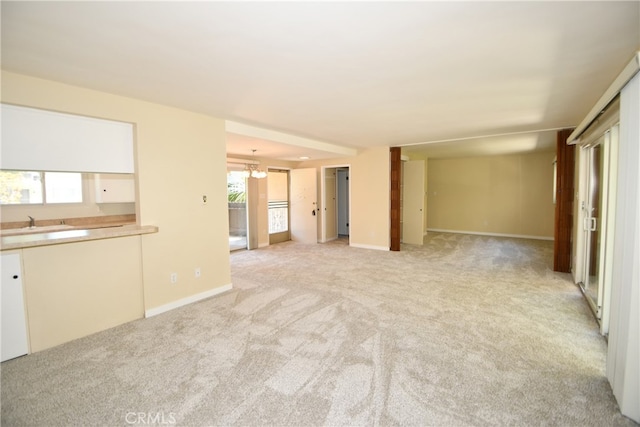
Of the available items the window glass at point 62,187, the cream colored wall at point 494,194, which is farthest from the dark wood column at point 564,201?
the window glass at point 62,187

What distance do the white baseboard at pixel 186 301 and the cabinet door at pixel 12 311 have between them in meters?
0.97

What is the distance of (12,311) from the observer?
2404 millimetres

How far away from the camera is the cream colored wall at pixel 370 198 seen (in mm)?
6578

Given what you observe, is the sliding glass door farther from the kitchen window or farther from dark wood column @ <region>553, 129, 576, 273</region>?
the kitchen window

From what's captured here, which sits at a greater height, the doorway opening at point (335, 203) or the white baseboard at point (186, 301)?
the doorway opening at point (335, 203)

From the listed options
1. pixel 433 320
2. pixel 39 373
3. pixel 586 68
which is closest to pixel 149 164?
pixel 39 373

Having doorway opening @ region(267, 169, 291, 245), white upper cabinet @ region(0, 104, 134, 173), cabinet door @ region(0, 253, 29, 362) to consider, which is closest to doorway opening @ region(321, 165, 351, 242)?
doorway opening @ region(267, 169, 291, 245)

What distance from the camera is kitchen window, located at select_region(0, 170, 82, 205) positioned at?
13.2 ft

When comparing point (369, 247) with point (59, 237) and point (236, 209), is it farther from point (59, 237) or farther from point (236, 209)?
point (59, 237)

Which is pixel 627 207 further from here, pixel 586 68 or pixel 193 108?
pixel 193 108

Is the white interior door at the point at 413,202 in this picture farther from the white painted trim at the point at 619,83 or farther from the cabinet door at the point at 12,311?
the cabinet door at the point at 12,311

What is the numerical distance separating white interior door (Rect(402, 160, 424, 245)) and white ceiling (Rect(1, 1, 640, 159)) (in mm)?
3581

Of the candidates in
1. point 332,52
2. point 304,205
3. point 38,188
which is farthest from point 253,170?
point 332,52

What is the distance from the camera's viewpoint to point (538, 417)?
1.75 m
